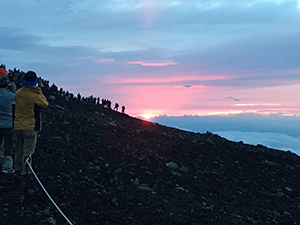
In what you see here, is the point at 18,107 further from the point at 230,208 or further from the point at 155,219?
the point at 230,208

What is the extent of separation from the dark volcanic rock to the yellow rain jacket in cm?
163

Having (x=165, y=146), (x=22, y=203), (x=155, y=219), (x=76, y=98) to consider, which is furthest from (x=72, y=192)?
(x=76, y=98)

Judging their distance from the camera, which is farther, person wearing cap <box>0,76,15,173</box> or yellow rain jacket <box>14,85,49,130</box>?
person wearing cap <box>0,76,15,173</box>

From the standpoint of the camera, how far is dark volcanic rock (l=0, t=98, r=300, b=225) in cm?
859

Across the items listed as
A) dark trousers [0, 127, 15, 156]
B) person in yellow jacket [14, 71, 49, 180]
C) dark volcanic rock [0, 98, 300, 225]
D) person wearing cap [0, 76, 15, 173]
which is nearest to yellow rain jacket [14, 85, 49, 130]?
person in yellow jacket [14, 71, 49, 180]

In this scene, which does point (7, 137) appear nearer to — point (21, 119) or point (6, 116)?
point (6, 116)

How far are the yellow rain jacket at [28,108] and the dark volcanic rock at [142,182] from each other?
163cm

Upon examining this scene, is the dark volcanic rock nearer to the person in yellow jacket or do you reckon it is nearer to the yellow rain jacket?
the person in yellow jacket

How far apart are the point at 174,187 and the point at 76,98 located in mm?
19890

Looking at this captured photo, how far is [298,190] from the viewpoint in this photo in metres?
15.1

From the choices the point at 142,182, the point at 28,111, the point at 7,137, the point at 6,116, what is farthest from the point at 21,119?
the point at 142,182

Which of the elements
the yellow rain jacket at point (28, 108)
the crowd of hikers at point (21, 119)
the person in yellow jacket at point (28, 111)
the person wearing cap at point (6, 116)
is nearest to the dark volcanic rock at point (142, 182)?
the crowd of hikers at point (21, 119)

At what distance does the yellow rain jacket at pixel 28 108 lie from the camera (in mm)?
8500

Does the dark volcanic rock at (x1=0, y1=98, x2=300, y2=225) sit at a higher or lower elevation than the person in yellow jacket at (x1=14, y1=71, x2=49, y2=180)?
lower
